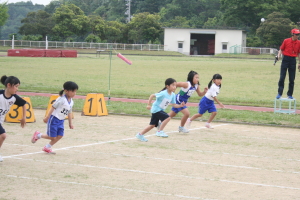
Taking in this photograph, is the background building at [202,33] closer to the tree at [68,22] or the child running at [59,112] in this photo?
the tree at [68,22]

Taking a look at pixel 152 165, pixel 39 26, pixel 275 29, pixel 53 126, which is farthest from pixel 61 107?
pixel 39 26

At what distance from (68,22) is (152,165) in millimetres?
92634

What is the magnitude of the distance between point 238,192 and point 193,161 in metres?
2.25

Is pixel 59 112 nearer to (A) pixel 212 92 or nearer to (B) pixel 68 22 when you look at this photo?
(A) pixel 212 92

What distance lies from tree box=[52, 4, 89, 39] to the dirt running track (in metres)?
86.5

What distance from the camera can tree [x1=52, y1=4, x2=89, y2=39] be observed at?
9794 centimetres

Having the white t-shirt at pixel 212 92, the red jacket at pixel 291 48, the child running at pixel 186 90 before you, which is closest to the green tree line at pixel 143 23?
the red jacket at pixel 291 48

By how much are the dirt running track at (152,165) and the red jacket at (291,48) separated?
14.1 ft

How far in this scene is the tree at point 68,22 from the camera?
9794 cm

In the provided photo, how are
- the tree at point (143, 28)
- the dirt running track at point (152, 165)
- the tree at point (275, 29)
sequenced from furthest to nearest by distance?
the tree at point (143, 28) < the tree at point (275, 29) < the dirt running track at point (152, 165)

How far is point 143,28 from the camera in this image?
101 meters

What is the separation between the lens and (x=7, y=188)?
24.4ft

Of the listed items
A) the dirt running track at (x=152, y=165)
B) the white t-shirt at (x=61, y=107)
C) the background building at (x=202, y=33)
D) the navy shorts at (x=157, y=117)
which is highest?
the background building at (x=202, y=33)

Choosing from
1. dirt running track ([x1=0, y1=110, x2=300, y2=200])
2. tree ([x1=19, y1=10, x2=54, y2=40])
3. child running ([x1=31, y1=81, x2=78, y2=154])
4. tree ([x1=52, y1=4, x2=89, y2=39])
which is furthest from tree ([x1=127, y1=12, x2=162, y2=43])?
child running ([x1=31, y1=81, x2=78, y2=154])
